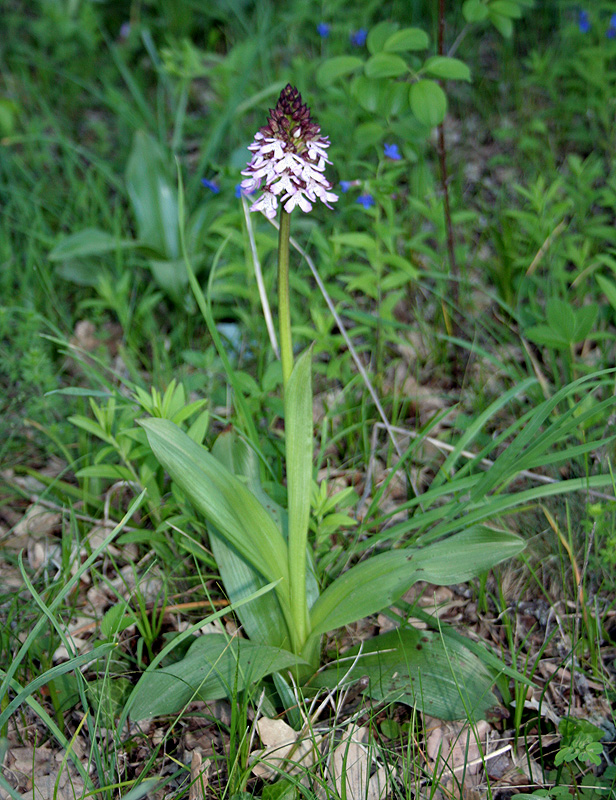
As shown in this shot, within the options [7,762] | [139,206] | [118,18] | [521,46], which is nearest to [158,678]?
[7,762]

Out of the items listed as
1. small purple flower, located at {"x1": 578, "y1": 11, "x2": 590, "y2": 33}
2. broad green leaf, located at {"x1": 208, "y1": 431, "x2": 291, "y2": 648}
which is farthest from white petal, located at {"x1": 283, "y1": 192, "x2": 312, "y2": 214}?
small purple flower, located at {"x1": 578, "y1": 11, "x2": 590, "y2": 33}

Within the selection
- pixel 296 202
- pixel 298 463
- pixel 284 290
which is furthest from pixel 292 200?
pixel 298 463

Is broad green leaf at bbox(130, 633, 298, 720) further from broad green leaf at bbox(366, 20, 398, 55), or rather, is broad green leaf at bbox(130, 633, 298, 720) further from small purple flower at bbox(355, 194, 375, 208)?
broad green leaf at bbox(366, 20, 398, 55)

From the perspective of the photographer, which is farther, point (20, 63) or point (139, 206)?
point (20, 63)

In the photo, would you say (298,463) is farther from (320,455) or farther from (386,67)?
(386,67)

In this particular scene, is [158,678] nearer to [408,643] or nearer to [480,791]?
[408,643]

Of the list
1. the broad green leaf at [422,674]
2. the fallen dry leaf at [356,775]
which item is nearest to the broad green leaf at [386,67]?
the broad green leaf at [422,674]

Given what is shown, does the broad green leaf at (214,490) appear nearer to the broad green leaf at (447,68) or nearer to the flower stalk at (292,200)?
the flower stalk at (292,200)
